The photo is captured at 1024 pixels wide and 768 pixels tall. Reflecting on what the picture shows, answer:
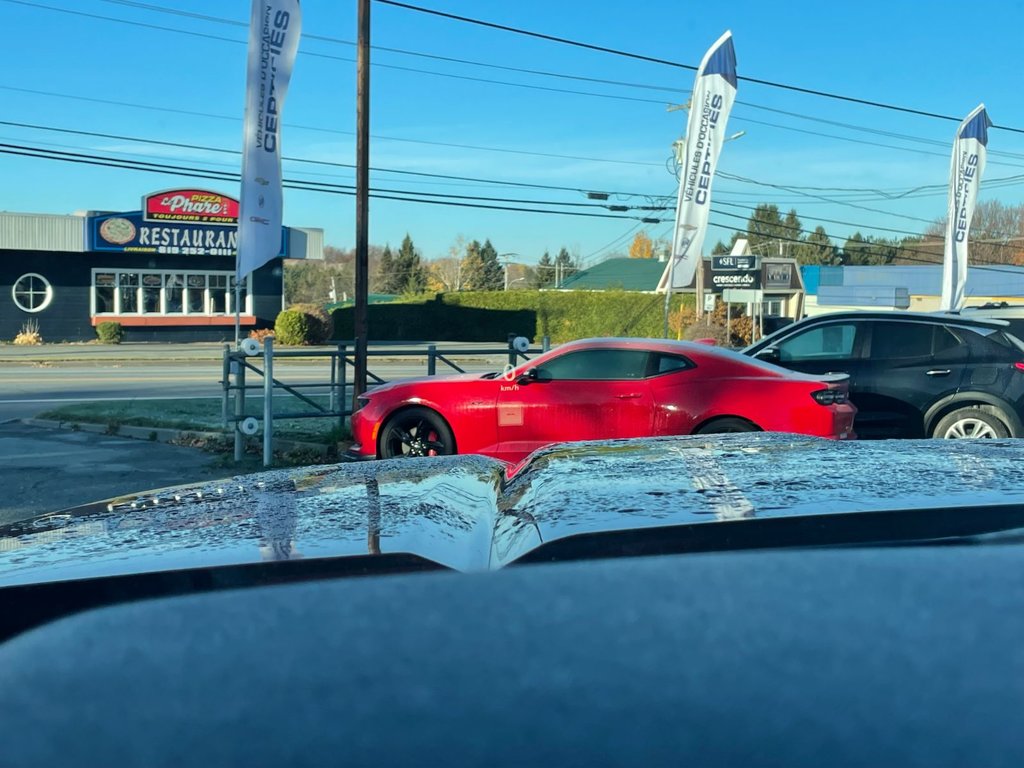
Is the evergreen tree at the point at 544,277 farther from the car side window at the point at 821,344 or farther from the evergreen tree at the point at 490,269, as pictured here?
the car side window at the point at 821,344

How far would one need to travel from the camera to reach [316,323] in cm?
4112

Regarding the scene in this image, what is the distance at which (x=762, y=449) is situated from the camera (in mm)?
3014

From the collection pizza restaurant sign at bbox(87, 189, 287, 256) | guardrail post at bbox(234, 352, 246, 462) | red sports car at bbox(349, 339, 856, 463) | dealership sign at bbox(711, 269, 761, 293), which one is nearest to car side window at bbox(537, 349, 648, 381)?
red sports car at bbox(349, 339, 856, 463)

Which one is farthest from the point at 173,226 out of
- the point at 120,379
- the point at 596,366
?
the point at 596,366

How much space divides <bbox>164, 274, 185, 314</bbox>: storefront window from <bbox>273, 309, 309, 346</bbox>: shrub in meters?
5.68

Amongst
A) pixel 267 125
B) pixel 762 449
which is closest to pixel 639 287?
pixel 267 125

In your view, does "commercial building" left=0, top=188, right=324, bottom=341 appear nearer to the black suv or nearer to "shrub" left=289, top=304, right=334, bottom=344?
"shrub" left=289, top=304, right=334, bottom=344

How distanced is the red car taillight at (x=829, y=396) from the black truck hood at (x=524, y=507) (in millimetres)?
6363

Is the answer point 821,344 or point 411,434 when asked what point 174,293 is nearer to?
point 411,434

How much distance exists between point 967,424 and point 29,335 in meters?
36.4

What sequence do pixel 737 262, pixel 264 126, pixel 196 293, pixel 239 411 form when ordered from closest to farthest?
pixel 239 411, pixel 264 126, pixel 737 262, pixel 196 293

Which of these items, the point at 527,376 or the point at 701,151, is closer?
the point at 527,376

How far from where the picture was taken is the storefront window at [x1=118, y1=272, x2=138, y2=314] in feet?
137

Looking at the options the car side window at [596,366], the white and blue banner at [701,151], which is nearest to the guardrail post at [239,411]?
the car side window at [596,366]
